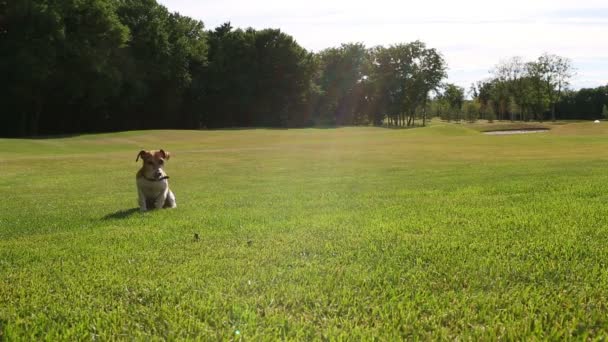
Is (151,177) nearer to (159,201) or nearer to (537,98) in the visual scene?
(159,201)

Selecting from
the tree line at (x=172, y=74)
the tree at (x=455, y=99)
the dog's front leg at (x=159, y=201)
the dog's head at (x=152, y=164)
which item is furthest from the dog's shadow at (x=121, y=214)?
the tree at (x=455, y=99)

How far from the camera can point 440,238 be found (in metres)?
6.17

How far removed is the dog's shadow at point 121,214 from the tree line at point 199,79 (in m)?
43.5

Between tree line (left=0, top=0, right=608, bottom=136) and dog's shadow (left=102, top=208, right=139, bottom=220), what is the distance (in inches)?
1712

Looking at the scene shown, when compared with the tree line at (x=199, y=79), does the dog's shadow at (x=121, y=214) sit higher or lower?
lower

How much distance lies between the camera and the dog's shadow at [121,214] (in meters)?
9.30

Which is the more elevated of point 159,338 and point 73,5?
point 73,5

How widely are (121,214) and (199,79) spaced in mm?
66590

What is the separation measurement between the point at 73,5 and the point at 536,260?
53652 mm

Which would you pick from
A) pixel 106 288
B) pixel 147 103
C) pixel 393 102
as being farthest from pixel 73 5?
pixel 393 102

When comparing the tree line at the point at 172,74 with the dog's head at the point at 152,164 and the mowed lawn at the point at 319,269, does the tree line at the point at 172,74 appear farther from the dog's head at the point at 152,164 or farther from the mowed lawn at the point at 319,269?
the mowed lawn at the point at 319,269

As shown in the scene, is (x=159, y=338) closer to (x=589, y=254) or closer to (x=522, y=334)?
(x=522, y=334)

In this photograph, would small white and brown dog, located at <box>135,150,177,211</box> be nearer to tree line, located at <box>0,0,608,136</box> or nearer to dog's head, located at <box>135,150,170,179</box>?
dog's head, located at <box>135,150,170,179</box>

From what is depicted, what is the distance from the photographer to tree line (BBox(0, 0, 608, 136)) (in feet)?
164
